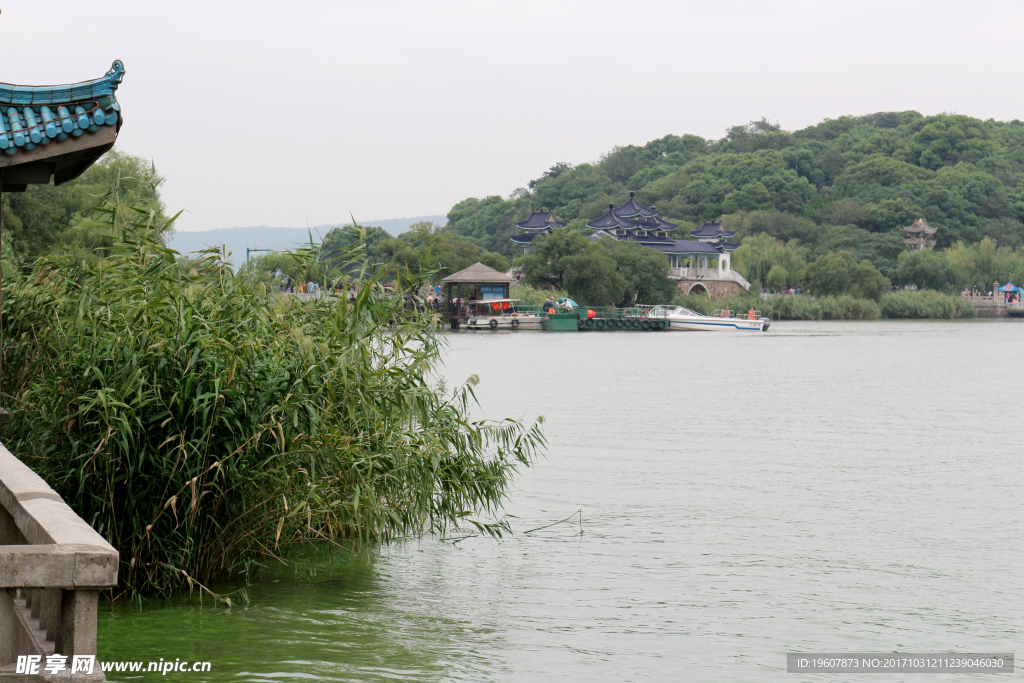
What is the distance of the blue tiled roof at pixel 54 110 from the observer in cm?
520

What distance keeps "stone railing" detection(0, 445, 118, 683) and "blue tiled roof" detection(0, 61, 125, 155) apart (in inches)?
93.7

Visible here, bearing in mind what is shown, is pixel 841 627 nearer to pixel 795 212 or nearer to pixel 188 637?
pixel 188 637

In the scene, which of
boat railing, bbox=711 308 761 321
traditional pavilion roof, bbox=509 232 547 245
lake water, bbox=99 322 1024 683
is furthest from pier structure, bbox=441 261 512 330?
lake water, bbox=99 322 1024 683

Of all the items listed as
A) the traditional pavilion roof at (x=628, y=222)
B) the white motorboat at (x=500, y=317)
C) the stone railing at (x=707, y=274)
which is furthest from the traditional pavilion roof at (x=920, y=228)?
the white motorboat at (x=500, y=317)

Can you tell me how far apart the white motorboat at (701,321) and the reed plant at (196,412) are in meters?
55.6

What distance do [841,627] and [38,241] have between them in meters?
23.3

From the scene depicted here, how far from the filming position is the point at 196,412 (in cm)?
633

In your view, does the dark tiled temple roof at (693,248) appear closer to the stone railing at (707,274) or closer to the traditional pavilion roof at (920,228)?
the stone railing at (707,274)

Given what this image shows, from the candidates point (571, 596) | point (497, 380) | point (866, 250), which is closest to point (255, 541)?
point (571, 596)

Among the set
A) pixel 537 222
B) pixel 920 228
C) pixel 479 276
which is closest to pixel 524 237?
pixel 537 222

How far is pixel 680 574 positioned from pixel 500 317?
49.9 metres

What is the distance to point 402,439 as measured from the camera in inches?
295

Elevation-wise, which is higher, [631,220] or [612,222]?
[631,220]

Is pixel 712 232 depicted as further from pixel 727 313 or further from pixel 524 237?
pixel 524 237
